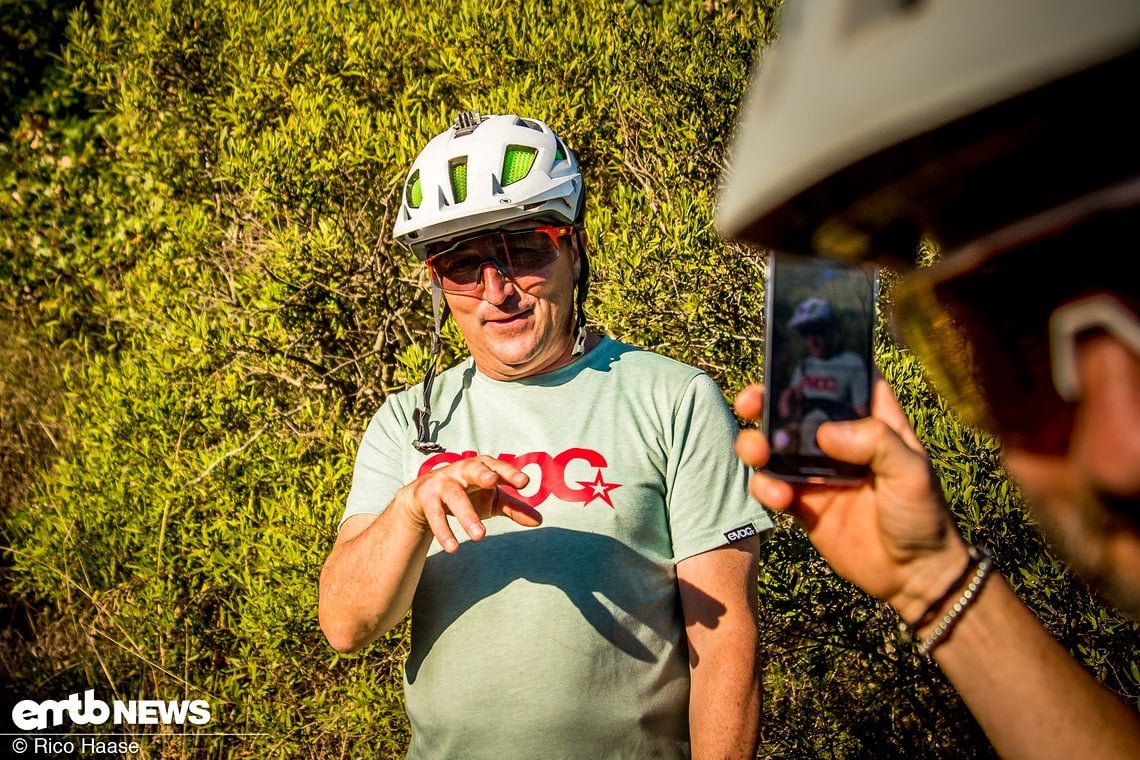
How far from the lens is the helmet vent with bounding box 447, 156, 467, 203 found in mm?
2920

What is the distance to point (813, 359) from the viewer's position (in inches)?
59.1

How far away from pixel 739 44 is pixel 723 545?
312cm

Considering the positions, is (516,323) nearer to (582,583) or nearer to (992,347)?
(582,583)

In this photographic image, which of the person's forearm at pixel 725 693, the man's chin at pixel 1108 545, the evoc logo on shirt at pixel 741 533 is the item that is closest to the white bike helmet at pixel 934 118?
the man's chin at pixel 1108 545

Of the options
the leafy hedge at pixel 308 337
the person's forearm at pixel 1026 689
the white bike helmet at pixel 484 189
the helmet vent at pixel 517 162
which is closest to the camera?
the person's forearm at pixel 1026 689

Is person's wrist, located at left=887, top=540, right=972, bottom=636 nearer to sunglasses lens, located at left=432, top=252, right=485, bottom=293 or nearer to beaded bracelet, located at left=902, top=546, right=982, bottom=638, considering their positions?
beaded bracelet, located at left=902, top=546, right=982, bottom=638

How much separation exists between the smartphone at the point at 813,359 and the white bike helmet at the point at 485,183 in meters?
1.50

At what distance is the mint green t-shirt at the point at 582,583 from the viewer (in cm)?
233

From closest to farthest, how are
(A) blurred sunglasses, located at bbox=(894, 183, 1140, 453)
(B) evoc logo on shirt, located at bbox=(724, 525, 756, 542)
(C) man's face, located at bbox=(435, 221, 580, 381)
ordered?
(A) blurred sunglasses, located at bbox=(894, 183, 1140, 453) < (B) evoc logo on shirt, located at bbox=(724, 525, 756, 542) < (C) man's face, located at bbox=(435, 221, 580, 381)

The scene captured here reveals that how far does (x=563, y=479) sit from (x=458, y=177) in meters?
1.15

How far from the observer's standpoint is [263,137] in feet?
16.6

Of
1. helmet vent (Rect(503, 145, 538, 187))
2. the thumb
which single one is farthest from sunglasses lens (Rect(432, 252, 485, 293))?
the thumb

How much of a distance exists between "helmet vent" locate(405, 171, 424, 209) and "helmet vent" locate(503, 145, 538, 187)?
0.29 m

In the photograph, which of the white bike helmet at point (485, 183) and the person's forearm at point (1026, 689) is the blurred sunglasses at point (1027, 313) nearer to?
the person's forearm at point (1026, 689)
